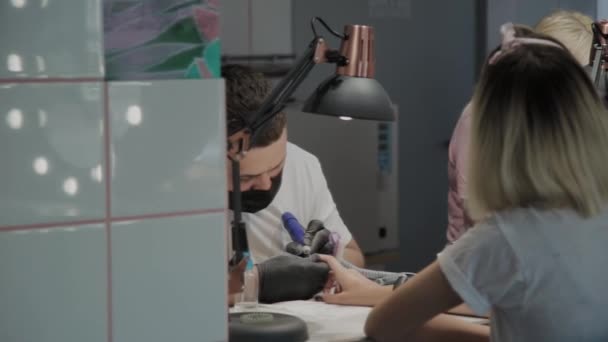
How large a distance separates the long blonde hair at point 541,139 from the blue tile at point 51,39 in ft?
2.15

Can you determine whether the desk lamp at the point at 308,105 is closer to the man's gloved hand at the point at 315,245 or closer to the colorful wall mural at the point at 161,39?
the colorful wall mural at the point at 161,39

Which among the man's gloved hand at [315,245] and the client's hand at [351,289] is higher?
the man's gloved hand at [315,245]

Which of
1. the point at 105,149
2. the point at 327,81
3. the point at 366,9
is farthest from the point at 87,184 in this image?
the point at 366,9

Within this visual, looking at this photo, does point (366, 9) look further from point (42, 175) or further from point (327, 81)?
point (42, 175)

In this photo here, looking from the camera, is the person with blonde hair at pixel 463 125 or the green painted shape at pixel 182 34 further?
the person with blonde hair at pixel 463 125

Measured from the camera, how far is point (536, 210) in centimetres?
168

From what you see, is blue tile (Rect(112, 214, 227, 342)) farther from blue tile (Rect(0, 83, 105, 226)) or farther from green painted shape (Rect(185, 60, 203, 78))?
green painted shape (Rect(185, 60, 203, 78))

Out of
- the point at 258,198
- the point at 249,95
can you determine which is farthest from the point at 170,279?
the point at 258,198

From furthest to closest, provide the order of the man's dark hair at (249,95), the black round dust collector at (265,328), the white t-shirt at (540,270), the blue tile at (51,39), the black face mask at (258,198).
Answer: the black face mask at (258,198)
the man's dark hair at (249,95)
the black round dust collector at (265,328)
the white t-shirt at (540,270)
the blue tile at (51,39)

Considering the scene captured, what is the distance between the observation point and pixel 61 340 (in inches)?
58.5

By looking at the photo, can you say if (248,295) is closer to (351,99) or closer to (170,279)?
(351,99)

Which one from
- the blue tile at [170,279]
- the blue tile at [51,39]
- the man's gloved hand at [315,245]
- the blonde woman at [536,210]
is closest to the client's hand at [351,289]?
the man's gloved hand at [315,245]

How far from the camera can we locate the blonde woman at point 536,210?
1645mm

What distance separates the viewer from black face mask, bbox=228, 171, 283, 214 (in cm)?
276
